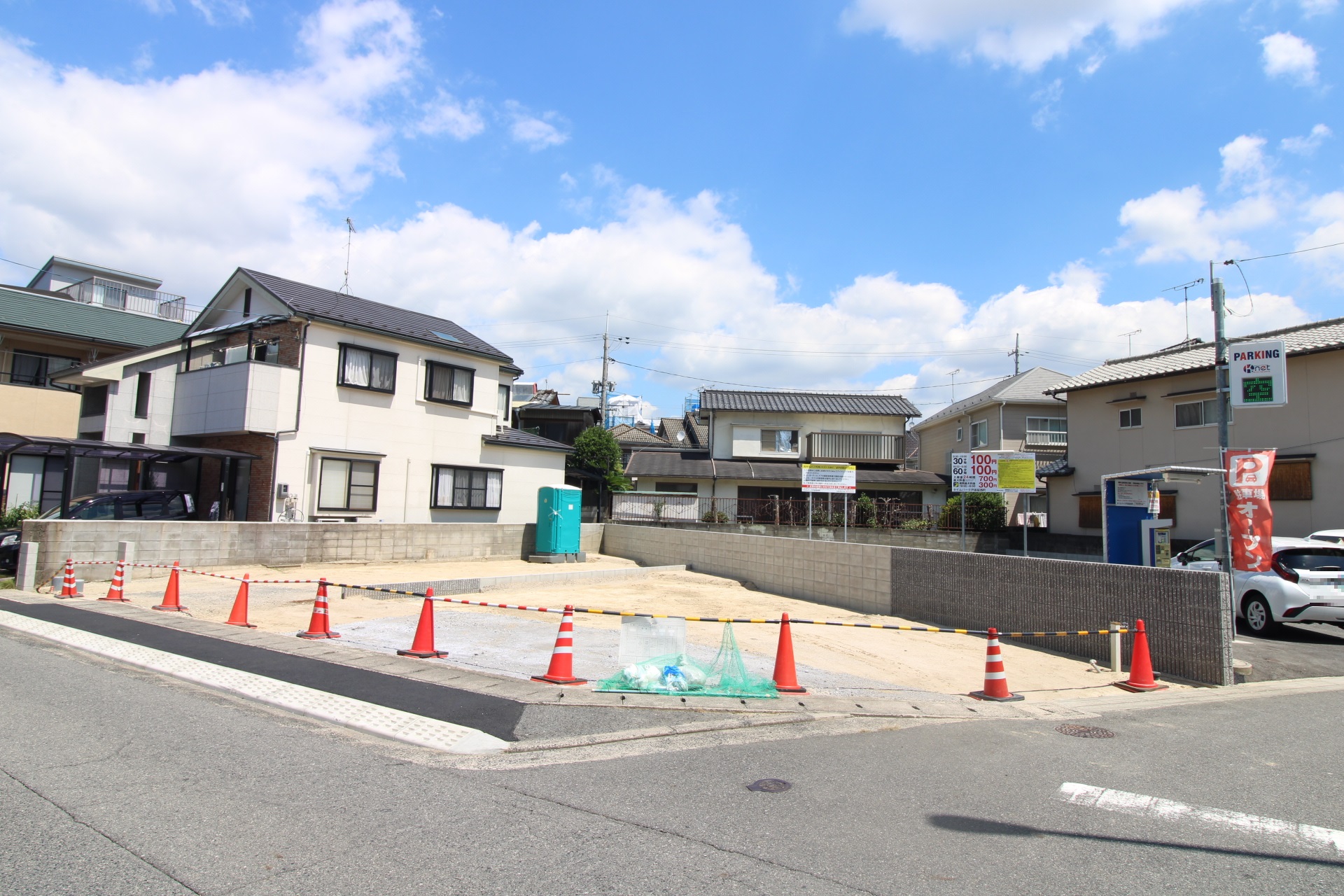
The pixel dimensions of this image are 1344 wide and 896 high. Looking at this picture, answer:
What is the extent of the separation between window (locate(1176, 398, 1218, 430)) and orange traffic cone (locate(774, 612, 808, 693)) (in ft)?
69.5

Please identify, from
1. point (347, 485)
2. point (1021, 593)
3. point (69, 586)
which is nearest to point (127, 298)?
point (347, 485)

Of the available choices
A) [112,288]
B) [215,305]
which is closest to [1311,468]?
[215,305]

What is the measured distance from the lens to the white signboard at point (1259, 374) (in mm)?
12109

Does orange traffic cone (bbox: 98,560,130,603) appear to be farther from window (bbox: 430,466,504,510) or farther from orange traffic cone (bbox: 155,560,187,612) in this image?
window (bbox: 430,466,504,510)

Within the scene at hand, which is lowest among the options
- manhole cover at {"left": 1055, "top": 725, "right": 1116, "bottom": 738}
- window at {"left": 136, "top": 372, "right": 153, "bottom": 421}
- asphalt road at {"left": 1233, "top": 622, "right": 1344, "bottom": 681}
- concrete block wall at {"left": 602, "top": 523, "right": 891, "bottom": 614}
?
manhole cover at {"left": 1055, "top": 725, "right": 1116, "bottom": 738}

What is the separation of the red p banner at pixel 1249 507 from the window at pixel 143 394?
25.8 metres

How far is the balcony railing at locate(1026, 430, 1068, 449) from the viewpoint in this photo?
34.2 metres

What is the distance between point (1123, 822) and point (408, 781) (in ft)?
14.3

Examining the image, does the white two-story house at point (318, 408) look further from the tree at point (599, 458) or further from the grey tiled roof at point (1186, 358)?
the grey tiled roof at point (1186, 358)

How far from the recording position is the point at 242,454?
65.9 feet

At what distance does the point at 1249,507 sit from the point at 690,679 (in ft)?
29.5

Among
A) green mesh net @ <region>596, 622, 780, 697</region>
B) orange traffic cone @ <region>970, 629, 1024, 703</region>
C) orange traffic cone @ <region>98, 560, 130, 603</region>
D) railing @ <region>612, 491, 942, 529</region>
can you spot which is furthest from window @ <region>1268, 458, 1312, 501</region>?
orange traffic cone @ <region>98, 560, 130, 603</region>

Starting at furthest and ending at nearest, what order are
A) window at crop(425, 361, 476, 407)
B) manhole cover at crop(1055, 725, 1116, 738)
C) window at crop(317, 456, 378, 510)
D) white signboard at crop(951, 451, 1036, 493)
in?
window at crop(425, 361, 476, 407) < window at crop(317, 456, 378, 510) < white signboard at crop(951, 451, 1036, 493) < manhole cover at crop(1055, 725, 1116, 738)

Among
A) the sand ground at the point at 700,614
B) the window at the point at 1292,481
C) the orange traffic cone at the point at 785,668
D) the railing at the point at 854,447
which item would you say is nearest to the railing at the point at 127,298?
the sand ground at the point at 700,614
